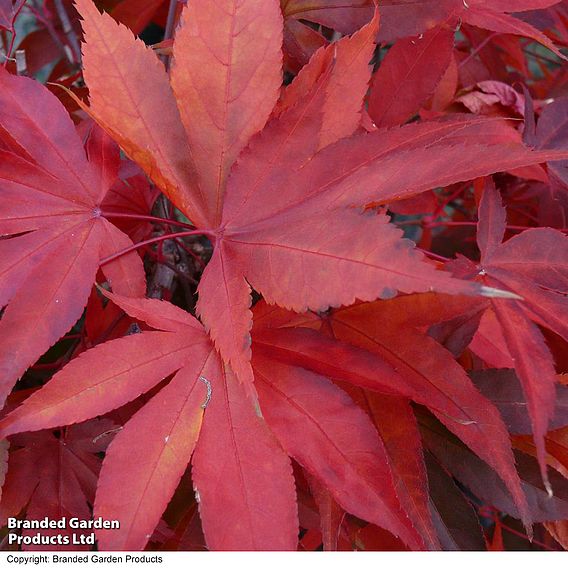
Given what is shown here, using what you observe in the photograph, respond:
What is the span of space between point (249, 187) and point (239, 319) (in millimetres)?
93

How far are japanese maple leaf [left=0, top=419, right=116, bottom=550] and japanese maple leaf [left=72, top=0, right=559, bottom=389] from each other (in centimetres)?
18

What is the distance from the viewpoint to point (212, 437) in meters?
0.36

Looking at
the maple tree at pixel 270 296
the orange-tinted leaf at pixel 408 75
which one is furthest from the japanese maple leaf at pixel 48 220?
the orange-tinted leaf at pixel 408 75

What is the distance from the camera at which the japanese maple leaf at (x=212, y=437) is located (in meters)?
0.34

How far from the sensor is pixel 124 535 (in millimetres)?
334

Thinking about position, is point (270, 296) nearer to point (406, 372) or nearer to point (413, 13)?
point (406, 372)

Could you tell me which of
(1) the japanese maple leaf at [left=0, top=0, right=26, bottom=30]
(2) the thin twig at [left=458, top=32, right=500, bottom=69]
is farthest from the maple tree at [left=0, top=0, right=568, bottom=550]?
(2) the thin twig at [left=458, top=32, right=500, bottom=69]

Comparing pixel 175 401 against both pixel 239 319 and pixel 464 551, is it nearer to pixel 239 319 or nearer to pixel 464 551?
pixel 239 319

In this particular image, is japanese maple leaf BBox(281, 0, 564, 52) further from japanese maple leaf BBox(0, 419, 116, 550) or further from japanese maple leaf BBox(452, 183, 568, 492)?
japanese maple leaf BBox(0, 419, 116, 550)

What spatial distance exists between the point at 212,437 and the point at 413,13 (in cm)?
33

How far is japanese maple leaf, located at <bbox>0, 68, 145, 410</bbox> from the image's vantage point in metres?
0.36

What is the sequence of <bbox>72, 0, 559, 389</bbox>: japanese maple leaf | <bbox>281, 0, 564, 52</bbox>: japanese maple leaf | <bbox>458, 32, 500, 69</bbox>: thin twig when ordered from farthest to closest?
<bbox>458, 32, 500, 69</bbox>: thin twig, <bbox>281, 0, 564, 52</bbox>: japanese maple leaf, <bbox>72, 0, 559, 389</bbox>: japanese maple leaf

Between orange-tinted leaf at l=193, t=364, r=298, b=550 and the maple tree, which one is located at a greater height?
the maple tree

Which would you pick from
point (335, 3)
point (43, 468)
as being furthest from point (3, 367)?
point (335, 3)
